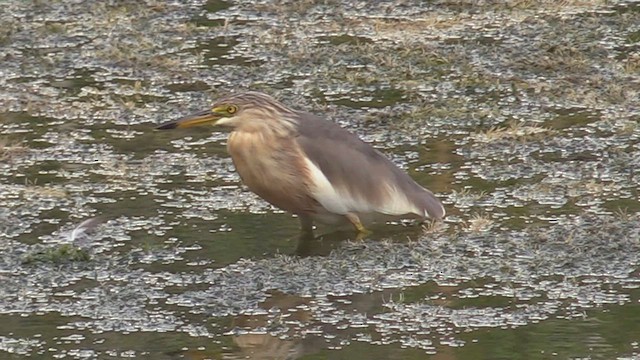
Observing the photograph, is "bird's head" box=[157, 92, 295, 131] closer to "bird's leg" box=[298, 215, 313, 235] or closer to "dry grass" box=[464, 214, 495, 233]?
"bird's leg" box=[298, 215, 313, 235]

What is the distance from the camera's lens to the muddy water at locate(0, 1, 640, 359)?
666cm

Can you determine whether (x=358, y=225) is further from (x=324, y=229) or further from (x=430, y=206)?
(x=430, y=206)

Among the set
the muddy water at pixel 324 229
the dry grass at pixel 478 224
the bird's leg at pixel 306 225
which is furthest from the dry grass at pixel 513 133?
the bird's leg at pixel 306 225

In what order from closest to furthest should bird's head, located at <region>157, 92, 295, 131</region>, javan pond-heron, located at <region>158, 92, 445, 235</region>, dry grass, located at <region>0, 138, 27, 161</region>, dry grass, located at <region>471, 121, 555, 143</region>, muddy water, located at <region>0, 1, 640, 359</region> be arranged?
muddy water, located at <region>0, 1, 640, 359</region>
javan pond-heron, located at <region>158, 92, 445, 235</region>
bird's head, located at <region>157, 92, 295, 131</region>
dry grass, located at <region>0, 138, 27, 161</region>
dry grass, located at <region>471, 121, 555, 143</region>

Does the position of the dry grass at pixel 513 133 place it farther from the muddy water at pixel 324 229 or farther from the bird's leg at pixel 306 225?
the bird's leg at pixel 306 225

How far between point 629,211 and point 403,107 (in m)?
2.21

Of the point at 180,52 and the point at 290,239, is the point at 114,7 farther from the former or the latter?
the point at 290,239

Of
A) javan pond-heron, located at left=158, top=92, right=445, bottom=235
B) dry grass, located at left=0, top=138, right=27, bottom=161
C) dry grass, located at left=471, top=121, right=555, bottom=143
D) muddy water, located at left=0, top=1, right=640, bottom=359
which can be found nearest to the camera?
muddy water, located at left=0, top=1, right=640, bottom=359

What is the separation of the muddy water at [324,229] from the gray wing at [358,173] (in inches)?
5.4

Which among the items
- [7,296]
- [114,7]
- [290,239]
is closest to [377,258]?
[290,239]

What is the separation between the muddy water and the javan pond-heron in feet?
0.44

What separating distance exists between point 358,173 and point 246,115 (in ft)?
1.93

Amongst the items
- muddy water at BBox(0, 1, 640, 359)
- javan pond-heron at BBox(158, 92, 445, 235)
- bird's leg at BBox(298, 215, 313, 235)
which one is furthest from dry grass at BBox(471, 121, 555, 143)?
bird's leg at BBox(298, 215, 313, 235)

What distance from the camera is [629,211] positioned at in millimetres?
8109
